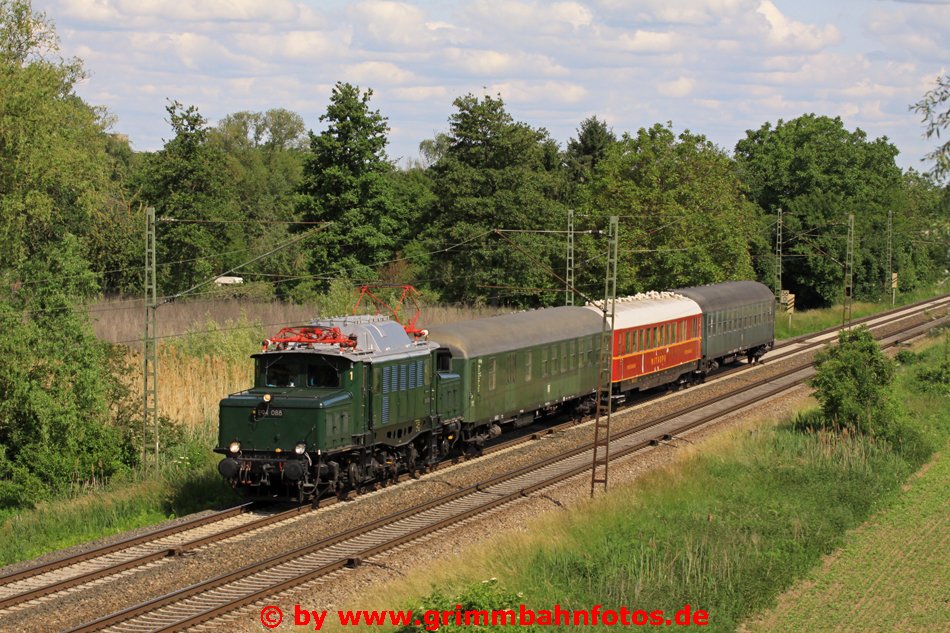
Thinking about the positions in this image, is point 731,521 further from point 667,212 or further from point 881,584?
point 667,212

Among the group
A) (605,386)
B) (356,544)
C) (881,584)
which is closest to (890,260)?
(605,386)

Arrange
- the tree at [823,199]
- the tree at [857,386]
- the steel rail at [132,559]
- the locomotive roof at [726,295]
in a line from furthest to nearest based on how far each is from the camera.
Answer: the tree at [823,199] < the locomotive roof at [726,295] < the tree at [857,386] < the steel rail at [132,559]

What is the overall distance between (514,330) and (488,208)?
1191 inches

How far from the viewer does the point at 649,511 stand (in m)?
21.2

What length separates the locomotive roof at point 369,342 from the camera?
22.6 m

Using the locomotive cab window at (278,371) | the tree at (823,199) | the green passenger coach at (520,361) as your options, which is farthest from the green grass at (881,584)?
the tree at (823,199)

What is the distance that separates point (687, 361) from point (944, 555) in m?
21.7

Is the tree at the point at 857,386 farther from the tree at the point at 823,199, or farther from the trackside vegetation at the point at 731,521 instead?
the tree at the point at 823,199

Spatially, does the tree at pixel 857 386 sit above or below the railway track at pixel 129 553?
above

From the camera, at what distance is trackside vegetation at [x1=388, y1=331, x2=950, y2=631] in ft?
53.7

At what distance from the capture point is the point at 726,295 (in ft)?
150

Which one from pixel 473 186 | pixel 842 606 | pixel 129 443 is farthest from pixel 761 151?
pixel 842 606

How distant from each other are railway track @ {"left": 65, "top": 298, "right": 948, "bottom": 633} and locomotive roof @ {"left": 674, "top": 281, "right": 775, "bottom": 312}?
32.2 feet

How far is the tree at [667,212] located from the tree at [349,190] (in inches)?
442
